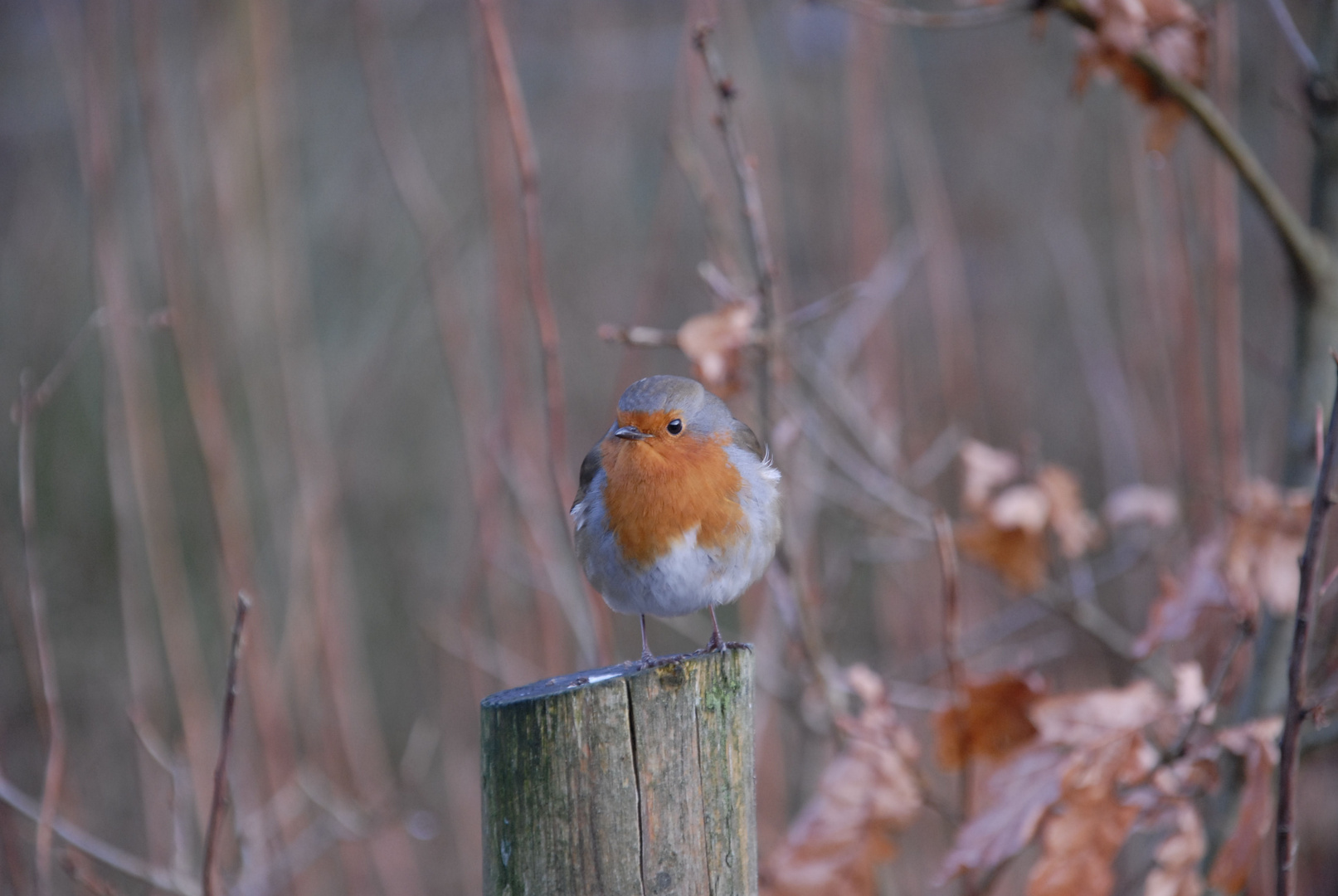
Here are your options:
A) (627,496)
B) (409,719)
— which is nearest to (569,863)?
(627,496)

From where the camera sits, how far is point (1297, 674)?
1397 mm

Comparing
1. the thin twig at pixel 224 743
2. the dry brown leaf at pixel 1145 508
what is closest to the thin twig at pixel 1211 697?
the dry brown leaf at pixel 1145 508

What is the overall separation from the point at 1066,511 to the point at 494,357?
12.4 feet

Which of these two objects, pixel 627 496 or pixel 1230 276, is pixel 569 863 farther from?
pixel 1230 276

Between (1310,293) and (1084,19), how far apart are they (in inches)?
31.9

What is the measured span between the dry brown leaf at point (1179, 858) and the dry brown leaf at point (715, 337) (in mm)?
1174

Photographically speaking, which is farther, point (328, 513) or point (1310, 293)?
point (328, 513)

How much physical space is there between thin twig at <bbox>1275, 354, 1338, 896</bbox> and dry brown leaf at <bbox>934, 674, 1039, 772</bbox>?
87 centimetres

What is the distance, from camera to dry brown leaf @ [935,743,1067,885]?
1.91 metres

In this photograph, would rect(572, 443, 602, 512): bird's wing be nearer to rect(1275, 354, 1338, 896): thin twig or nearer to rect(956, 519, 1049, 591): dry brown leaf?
rect(956, 519, 1049, 591): dry brown leaf

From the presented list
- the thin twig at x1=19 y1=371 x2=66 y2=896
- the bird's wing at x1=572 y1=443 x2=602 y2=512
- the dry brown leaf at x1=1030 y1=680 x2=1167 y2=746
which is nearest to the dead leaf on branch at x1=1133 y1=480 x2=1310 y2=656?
the dry brown leaf at x1=1030 y1=680 x2=1167 y2=746

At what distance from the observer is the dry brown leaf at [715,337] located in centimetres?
216

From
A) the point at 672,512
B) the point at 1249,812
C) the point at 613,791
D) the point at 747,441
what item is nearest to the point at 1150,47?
the point at 747,441

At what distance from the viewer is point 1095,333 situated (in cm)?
391
